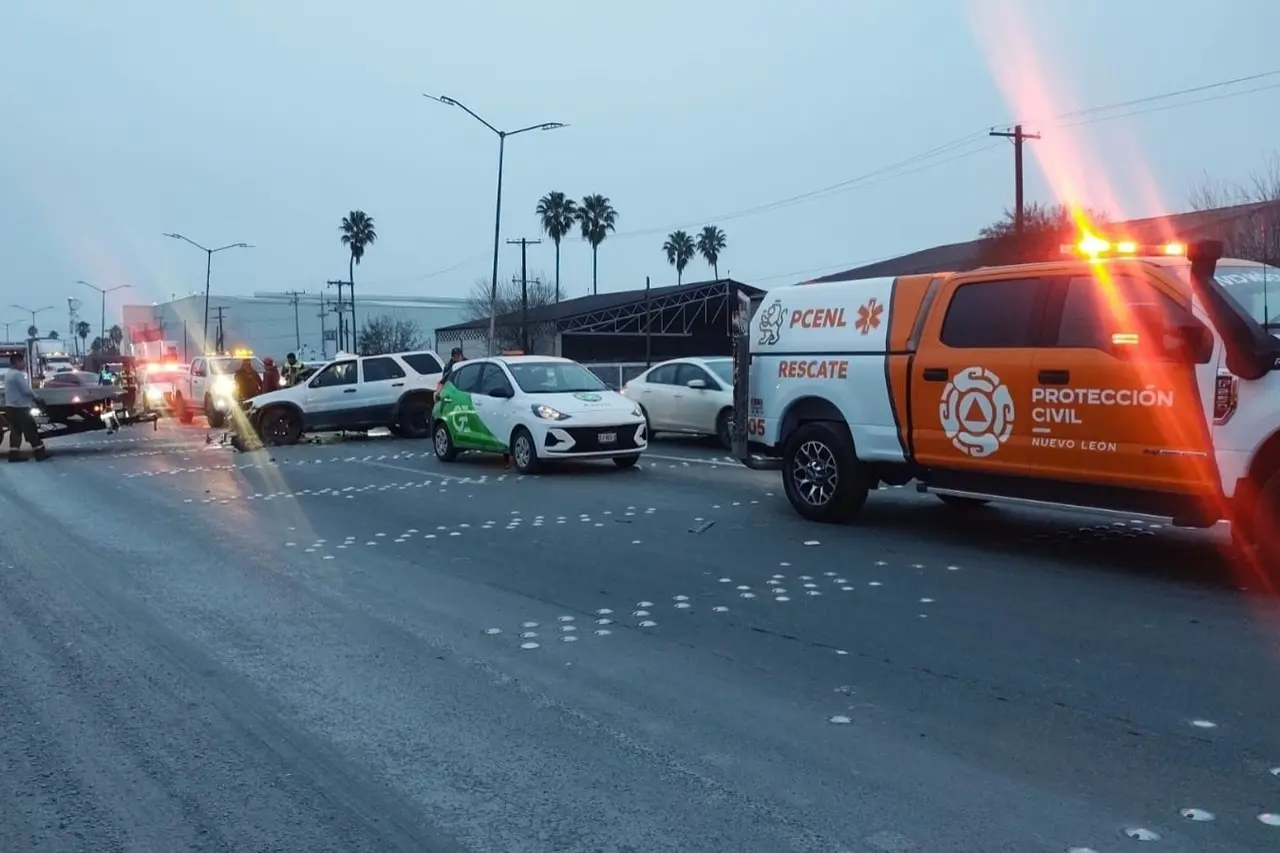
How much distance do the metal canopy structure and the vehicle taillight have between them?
48.1 metres

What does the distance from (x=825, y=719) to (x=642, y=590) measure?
2.86 m

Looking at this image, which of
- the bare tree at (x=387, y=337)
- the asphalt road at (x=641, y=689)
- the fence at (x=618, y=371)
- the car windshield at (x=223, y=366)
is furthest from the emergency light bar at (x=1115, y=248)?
the bare tree at (x=387, y=337)

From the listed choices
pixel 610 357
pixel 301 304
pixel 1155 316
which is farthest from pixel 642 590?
pixel 301 304

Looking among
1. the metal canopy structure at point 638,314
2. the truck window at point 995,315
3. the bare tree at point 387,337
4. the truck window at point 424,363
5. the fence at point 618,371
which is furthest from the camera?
the bare tree at point 387,337

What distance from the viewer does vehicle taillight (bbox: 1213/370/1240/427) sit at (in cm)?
739

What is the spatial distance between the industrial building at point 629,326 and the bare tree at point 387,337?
20717 millimetres

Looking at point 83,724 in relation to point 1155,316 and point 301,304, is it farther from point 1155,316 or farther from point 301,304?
point 301,304

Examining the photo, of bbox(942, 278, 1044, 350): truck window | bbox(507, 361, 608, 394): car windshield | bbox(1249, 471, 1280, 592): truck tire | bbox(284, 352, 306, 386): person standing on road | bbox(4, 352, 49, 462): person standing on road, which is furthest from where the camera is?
bbox(284, 352, 306, 386): person standing on road

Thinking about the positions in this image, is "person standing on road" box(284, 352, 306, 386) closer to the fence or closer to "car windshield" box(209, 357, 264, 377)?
"car windshield" box(209, 357, 264, 377)

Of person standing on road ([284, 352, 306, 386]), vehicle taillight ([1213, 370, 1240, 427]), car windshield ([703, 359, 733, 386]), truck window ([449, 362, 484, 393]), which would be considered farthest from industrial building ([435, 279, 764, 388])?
→ vehicle taillight ([1213, 370, 1240, 427])

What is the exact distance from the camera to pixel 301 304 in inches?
4769

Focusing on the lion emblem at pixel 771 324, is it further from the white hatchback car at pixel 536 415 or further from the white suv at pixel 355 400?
the white suv at pixel 355 400

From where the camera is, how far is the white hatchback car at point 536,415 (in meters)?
15.0

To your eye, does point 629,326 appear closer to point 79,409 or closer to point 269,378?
point 269,378
